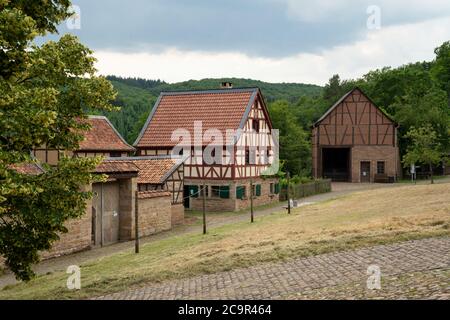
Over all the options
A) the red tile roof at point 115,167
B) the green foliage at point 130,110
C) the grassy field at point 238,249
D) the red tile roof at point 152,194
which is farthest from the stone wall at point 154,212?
the green foliage at point 130,110

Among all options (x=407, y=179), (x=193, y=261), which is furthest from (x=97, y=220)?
(x=407, y=179)

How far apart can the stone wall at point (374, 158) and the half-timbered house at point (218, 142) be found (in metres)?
15.7

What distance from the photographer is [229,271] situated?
14289mm

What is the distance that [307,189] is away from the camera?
4734 cm

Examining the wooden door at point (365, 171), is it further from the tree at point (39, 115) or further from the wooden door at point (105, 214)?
the tree at point (39, 115)

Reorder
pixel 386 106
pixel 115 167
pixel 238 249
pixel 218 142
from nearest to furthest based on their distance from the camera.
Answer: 1. pixel 238 249
2. pixel 115 167
3. pixel 218 142
4. pixel 386 106

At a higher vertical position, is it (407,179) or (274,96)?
(274,96)

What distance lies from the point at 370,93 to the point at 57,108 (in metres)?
69.5

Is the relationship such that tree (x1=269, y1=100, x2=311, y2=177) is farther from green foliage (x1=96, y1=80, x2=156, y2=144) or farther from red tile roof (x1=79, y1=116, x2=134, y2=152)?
green foliage (x1=96, y1=80, x2=156, y2=144)

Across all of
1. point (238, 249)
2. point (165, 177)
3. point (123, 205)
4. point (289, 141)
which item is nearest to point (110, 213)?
point (123, 205)

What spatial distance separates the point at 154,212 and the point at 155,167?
5.32m

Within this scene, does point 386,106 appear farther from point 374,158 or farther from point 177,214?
point 177,214

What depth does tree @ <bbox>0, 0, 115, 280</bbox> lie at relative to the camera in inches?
424
